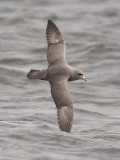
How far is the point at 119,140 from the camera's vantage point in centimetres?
1269

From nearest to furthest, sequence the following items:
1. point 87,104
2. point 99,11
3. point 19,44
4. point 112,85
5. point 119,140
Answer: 1. point 119,140
2. point 87,104
3. point 112,85
4. point 19,44
5. point 99,11

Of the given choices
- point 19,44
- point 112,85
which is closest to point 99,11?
point 19,44

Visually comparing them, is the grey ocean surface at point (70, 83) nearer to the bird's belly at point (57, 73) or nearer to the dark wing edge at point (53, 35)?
the bird's belly at point (57, 73)

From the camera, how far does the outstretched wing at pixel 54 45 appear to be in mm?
12766

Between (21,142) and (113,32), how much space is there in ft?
31.1

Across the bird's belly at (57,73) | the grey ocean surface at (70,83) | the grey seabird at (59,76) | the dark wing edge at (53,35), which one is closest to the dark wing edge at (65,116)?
the grey seabird at (59,76)

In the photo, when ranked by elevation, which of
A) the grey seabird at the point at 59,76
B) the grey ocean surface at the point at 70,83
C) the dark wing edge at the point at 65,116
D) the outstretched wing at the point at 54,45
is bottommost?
the grey ocean surface at the point at 70,83

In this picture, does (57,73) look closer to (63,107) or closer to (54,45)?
(63,107)

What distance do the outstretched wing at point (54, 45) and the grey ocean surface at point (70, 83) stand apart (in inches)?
51.6

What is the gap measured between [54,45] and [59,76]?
2.94 feet

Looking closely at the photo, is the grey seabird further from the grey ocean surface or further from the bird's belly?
the grey ocean surface

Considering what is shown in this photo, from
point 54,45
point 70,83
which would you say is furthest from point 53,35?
point 70,83

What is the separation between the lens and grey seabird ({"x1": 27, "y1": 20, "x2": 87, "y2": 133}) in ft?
39.2

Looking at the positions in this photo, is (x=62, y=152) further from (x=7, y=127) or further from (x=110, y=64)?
(x=110, y=64)
